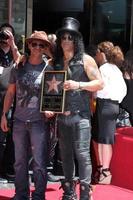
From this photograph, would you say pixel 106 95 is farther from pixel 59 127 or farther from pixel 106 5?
pixel 106 5

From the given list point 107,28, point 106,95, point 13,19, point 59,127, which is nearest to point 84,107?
point 59,127

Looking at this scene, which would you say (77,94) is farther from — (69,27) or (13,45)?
(13,45)

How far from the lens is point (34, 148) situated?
17.6 feet

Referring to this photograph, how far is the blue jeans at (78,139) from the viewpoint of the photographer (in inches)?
208

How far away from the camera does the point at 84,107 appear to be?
17.5 feet

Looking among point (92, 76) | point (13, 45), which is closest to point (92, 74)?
point (92, 76)

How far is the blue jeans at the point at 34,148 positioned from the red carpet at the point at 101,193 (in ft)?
1.90

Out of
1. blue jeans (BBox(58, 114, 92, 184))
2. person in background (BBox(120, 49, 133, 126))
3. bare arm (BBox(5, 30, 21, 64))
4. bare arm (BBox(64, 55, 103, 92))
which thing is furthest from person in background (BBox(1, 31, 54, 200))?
person in background (BBox(120, 49, 133, 126))

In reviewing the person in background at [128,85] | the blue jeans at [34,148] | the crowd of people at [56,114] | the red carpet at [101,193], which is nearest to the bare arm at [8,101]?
the crowd of people at [56,114]

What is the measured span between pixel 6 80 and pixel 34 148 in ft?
4.23

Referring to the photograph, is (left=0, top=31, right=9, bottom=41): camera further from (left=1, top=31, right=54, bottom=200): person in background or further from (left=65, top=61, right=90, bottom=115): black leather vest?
(left=65, top=61, right=90, bottom=115): black leather vest

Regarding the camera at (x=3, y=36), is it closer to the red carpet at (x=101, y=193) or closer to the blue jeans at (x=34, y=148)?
the blue jeans at (x=34, y=148)

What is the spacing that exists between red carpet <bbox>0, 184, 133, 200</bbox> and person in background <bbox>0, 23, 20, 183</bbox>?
513 millimetres

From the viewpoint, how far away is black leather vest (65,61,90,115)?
5297 millimetres
